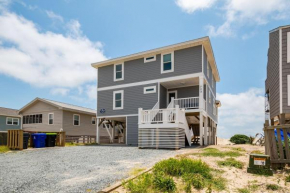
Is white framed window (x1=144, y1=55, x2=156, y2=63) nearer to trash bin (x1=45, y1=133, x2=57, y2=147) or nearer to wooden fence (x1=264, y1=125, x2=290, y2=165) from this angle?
trash bin (x1=45, y1=133, x2=57, y2=147)

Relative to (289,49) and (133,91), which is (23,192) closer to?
(133,91)

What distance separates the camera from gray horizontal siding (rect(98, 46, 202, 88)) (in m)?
15.7

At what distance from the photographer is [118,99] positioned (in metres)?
19.1

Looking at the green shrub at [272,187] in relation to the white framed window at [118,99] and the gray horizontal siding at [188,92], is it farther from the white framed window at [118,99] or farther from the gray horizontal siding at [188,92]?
the white framed window at [118,99]

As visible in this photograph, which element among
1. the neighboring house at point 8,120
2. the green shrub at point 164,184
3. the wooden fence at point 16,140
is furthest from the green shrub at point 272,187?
the neighboring house at point 8,120

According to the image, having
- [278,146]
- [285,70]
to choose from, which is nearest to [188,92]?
[285,70]

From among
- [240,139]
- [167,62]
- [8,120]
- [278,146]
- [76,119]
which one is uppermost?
[167,62]

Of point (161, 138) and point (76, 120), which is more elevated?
point (76, 120)

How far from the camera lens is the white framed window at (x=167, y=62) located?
54.5 ft

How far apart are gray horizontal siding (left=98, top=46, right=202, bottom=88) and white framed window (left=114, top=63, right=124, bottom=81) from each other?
0.34 m

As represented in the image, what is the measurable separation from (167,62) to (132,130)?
653 centimetres

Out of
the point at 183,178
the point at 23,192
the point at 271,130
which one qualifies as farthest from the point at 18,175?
the point at 271,130

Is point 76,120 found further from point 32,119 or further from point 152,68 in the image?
point 152,68

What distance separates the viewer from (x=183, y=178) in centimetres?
482
